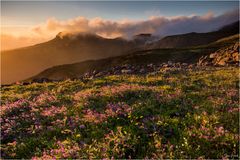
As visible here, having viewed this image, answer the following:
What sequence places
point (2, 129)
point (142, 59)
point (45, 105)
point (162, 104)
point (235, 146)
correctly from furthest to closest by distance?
point (142, 59) → point (45, 105) → point (162, 104) → point (2, 129) → point (235, 146)

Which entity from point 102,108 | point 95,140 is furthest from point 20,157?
point 102,108

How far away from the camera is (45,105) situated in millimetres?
13422

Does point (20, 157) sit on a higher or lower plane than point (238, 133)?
lower

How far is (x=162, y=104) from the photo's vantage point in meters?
11.5

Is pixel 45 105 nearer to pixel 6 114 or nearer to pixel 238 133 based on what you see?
pixel 6 114

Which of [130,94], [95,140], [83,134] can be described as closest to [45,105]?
[130,94]

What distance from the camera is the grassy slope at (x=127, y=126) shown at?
24.8 feet

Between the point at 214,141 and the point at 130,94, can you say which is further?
the point at 130,94

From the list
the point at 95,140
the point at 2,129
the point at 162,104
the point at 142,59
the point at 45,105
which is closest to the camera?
the point at 95,140

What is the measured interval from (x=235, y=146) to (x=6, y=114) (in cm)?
931

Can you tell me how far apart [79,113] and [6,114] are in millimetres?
3510

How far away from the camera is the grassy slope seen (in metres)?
7.55

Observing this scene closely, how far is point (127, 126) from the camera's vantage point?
9.20 meters

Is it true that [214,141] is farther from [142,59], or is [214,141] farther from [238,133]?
[142,59]
